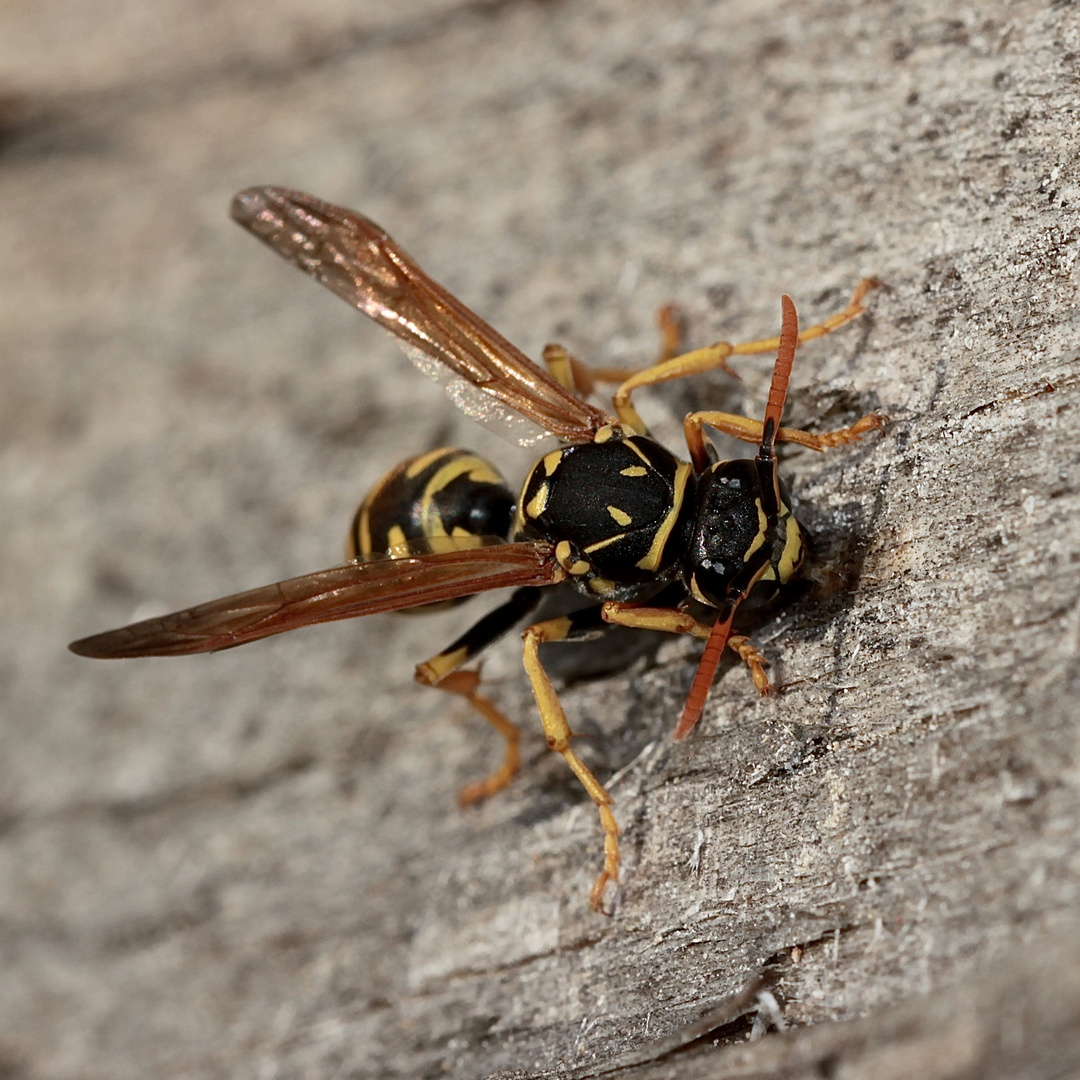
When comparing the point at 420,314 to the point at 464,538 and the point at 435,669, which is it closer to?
the point at 464,538

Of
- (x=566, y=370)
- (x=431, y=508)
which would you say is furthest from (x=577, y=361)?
(x=431, y=508)

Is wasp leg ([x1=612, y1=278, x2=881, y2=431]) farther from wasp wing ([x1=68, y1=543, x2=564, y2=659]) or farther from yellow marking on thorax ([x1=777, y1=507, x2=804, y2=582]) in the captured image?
yellow marking on thorax ([x1=777, y1=507, x2=804, y2=582])

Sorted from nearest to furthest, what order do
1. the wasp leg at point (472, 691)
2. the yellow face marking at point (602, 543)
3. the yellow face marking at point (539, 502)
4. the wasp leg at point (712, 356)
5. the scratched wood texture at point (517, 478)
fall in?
the scratched wood texture at point (517, 478) → the wasp leg at point (712, 356) → the yellow face marking at point (602, 543) → the yellow face marking at point (539, 502) → the wasp leg at point (472, 691)

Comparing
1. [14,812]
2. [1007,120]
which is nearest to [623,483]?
[1007,120]

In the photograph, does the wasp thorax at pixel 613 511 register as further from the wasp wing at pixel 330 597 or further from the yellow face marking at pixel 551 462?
the wasp wing at pixel 330 597

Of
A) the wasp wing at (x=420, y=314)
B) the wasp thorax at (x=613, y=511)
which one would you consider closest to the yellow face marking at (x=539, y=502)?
the wasp thorax at (x=613, y=511)

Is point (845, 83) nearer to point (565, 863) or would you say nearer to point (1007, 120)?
point (1007, 120)
